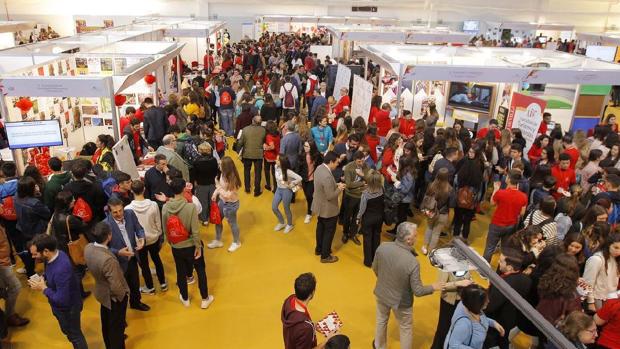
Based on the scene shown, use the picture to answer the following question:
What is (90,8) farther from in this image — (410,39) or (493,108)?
(493,108)

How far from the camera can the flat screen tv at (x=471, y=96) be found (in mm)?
8805

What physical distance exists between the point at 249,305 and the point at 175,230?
1.22 metres

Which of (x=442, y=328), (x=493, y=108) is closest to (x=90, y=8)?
(x=493, y=108)

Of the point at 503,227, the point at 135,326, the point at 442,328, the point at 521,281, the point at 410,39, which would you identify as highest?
the point at 410,39

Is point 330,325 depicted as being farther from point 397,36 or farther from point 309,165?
point 397,36

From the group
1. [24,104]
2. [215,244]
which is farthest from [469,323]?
[24,104]

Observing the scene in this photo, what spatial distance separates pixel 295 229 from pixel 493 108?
483 cm

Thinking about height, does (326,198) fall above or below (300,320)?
below

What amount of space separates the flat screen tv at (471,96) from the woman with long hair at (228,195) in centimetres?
554

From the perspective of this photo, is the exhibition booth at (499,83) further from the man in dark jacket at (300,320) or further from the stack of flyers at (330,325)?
the stack of flyers at (330,325)

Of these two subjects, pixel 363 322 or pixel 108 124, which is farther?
pixel 108 124

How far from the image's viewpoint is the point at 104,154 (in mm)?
5492

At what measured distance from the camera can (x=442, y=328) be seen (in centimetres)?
375

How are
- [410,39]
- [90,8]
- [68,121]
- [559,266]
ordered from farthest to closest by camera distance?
[90,8]
[410,39]
[68,121]
[559,266]
